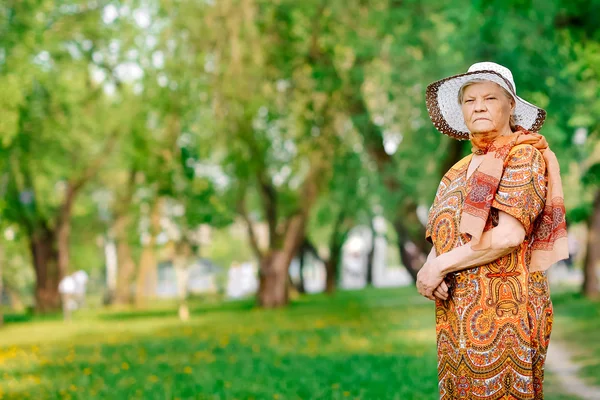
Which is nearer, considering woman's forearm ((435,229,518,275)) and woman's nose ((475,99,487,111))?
Result: woman's forearm ((435,229,518,275))

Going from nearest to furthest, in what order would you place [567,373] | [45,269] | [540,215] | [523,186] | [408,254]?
1. [523,186]
2. [540,215]
3. [567,373]
4. [408,254]
5. [45,269]

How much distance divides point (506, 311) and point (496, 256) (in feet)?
0.80

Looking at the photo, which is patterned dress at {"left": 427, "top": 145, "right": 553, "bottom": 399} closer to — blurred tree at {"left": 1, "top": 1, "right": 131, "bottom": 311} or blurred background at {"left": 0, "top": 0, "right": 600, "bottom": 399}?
blurred background at {"left": 0, "top": 0, "right": 600, "bottom": 399}

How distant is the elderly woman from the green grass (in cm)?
733

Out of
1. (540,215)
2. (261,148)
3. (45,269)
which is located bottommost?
(540,215)

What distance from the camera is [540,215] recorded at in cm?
411

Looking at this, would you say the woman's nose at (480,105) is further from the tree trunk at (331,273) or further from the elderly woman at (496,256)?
the tree trunk at (331,273)

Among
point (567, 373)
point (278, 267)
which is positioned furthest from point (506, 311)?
point (278, 267)

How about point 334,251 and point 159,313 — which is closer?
point 159,313

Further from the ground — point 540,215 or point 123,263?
point 123,263

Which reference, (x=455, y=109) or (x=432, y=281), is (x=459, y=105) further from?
(x=432, y=281)

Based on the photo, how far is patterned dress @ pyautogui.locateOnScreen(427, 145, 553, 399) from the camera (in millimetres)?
4004

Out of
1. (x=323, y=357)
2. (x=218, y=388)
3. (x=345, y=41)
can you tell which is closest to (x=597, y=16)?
(x=323, y=357)

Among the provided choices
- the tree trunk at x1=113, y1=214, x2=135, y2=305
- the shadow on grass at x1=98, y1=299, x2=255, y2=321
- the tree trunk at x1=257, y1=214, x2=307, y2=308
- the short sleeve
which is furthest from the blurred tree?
the short sleeve
